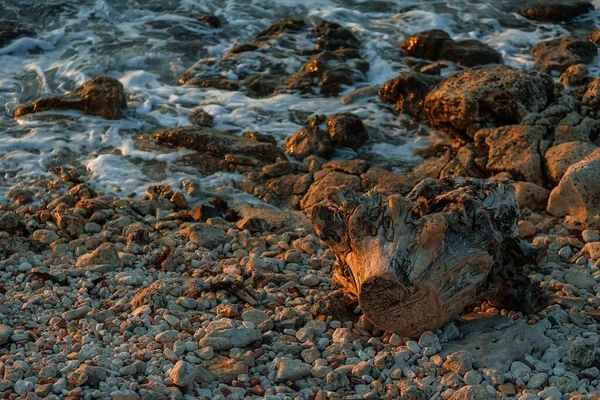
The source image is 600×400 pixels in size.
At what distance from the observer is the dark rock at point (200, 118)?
8414mm

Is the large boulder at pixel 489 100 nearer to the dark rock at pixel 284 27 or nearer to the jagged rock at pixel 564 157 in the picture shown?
the jagged rock at pixel 564 157

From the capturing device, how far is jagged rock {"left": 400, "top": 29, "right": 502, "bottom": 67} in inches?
406

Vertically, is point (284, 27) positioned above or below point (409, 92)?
below

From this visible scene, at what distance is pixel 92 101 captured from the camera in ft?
28.7

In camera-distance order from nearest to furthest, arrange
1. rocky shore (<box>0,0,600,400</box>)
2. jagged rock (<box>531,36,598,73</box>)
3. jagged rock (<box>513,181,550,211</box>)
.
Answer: rocky shore (<box>0,0,600,400</box>), jagged rock (<box>513,181,550,211</box>), jagged rock (<box>531,36,598,73</box>)

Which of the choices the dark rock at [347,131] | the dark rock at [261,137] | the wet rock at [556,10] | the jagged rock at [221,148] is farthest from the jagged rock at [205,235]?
the wet rock at [556,10]

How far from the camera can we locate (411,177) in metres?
6.92

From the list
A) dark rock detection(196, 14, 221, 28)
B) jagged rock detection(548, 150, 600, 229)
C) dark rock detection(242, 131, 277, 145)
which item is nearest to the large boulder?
jagged rock detection(548, 150, 600, 229)

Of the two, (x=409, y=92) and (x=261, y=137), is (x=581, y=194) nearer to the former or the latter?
(x=409, y=92)

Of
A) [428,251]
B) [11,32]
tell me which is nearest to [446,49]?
[11,32]

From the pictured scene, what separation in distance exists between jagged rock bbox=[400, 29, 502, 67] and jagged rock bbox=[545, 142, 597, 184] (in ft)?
13.0

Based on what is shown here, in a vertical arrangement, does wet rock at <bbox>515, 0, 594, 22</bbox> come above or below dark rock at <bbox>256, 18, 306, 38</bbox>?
above

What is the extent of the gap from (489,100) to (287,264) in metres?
3.21

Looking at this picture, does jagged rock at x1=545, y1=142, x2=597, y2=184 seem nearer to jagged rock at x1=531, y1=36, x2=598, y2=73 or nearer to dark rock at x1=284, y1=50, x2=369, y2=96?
dark rock at x1=284, y1=50, x2=369, y2=96
